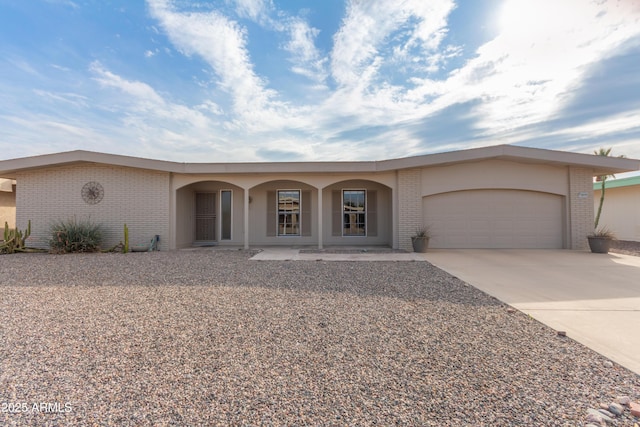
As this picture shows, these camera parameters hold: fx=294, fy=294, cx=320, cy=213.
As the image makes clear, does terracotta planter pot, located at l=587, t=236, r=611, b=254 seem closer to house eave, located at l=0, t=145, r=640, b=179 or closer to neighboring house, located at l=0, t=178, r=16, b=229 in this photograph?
house eave, located at l=0, t=145, r=640, b=179

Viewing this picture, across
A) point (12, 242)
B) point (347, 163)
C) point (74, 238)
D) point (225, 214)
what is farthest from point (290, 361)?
point (12, 242)

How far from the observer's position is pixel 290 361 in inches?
106

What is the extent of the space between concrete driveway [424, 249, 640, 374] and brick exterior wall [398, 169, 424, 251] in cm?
127

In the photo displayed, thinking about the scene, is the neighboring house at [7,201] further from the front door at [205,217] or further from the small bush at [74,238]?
the front door at [205,217]

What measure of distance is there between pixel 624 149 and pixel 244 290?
19.6 metres

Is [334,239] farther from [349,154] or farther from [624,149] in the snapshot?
[624,149]

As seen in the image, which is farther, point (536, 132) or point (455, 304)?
point (536, 132)

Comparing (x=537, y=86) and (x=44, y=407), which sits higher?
(x=537, y=86)

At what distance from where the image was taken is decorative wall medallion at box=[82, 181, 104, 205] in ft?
35.9

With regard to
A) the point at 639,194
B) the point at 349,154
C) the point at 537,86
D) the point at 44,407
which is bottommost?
the point at 44,407

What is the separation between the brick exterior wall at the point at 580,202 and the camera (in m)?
10.5

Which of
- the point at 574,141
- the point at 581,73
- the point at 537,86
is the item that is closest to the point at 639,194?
the point at 574,141

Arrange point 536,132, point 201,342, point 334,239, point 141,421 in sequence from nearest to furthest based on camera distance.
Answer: point 141,421 < point 201,342 < point 334,239 < point 536,132

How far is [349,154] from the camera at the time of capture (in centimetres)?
1441
